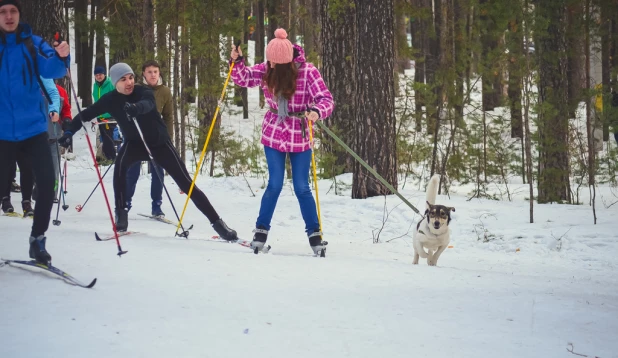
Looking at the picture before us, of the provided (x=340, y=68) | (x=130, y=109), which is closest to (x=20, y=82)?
(x=130, y=109)

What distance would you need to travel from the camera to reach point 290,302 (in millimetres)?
4680

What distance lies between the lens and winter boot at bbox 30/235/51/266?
509 centimetres

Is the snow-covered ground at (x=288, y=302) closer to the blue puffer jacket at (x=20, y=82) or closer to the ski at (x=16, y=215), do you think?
the ski at (x=16, y=215)

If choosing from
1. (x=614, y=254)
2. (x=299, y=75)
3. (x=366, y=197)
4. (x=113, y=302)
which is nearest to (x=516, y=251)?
(x=614, y=254)

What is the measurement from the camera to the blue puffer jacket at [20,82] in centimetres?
498

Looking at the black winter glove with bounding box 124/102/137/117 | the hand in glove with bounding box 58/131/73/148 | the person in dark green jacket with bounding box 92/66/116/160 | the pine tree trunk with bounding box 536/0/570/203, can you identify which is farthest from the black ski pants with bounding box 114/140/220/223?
the pine tree trunk with bounding box 536/0/570/203

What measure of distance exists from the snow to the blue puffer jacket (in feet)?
3.44

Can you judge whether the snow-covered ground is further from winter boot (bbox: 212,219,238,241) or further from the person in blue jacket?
the person in blue jacket

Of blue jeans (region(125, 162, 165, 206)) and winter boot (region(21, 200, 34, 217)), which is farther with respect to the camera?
blue jeans (region(125, 162, 165, 206))

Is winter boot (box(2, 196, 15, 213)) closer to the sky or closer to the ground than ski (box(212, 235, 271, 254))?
closer to the sky

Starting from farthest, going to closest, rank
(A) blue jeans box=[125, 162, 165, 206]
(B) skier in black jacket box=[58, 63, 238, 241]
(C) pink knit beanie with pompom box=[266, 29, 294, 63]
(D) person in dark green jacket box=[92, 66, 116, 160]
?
(D) person in dark green jacket box=[92, 66, 116, 160] < (A) blue jeans box=[125, 162, 165, 206] < (B) skier in black jacket box=[58, 63, 238, 241] < (C) pink knit beanie with pompom box=[266, 29, 294, 63]

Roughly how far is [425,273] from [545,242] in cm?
359

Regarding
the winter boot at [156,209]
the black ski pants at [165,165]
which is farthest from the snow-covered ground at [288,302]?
the winter boot at [156,209]

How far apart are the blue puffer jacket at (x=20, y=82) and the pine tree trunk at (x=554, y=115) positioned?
846 centimetres
